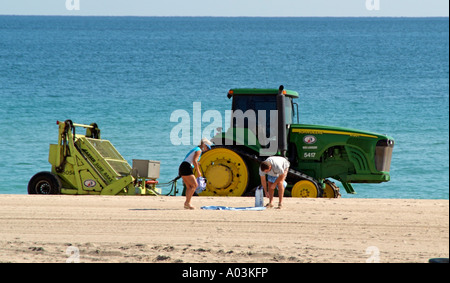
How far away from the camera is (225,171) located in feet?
50.8

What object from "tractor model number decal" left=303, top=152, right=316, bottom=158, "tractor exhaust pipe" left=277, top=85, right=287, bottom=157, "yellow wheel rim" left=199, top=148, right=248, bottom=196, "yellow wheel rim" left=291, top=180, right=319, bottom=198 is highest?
"tractor exhaust pipe" left=277, top=85, right=287, bottom=157

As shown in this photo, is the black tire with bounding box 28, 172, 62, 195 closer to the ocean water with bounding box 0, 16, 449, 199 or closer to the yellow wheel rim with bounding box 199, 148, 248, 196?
the yellow wheel rim with bounding box 199, 148, 248, 196

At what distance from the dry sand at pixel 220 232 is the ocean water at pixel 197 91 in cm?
878

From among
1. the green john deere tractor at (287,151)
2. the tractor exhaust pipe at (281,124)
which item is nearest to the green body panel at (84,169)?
the green john deere tractor at (287,151)

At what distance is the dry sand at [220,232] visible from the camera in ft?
33.3

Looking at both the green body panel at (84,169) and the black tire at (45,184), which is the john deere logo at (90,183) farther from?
the black tire at (45,184)

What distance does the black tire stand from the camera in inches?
630

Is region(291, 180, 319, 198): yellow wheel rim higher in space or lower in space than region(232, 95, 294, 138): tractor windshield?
lower

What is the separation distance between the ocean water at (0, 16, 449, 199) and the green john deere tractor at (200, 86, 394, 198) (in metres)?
6.10

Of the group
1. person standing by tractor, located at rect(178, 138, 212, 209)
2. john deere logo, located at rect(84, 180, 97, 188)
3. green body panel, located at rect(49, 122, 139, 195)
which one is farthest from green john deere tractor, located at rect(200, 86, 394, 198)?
person standing by tractor, located at rect(178, 138, 212, 209)
